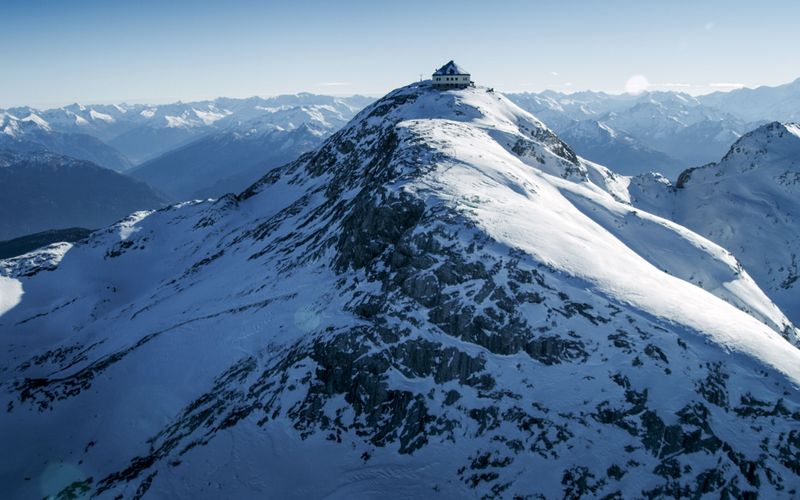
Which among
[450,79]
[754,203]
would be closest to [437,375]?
[450,79]

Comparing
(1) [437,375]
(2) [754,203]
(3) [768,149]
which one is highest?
(3) [768,149]

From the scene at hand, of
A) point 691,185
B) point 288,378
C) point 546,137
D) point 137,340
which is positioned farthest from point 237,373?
point 691,185

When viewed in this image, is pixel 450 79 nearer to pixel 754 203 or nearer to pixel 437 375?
pixel 754 203

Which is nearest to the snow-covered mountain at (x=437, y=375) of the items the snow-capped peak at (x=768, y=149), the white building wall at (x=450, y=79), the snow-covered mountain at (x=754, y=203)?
the snow-covered mountain at (x=754, y=203)

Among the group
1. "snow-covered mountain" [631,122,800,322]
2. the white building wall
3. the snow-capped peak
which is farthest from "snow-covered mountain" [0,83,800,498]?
the snow-capped peak

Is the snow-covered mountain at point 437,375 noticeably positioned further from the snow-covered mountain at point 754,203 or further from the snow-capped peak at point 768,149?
the snow-capped peak at point 768,149

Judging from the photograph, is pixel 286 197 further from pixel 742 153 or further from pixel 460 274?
pixel 742 153
